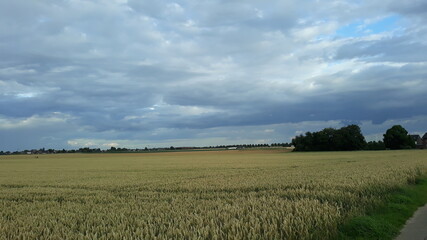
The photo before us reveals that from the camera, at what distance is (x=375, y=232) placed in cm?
867

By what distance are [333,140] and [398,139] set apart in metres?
24.9

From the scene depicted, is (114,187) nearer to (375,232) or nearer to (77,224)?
(77,224)

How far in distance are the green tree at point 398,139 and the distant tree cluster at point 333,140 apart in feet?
37.5

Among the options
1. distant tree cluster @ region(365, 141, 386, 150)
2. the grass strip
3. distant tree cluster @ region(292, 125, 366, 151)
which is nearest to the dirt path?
the grass strip

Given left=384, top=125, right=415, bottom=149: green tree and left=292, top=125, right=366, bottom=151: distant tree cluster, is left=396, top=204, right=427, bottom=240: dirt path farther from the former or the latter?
left=384, top=125, right=415, bottom=149: green tree

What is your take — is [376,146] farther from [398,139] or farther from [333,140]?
[333,140]

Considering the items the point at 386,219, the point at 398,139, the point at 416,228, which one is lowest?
the point at 416,228

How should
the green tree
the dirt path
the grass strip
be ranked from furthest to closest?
the green tree → the dirt path → the grass strip

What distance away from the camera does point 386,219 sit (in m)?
10.5

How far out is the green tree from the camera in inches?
5118

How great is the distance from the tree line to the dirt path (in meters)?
121

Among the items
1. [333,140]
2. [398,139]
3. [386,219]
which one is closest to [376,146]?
[398,139]

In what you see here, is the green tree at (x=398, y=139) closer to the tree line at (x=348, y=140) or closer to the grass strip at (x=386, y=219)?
the tree line at (x=348, y=140)

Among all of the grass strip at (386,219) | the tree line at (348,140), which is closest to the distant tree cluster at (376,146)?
the tree line at (348,140)
